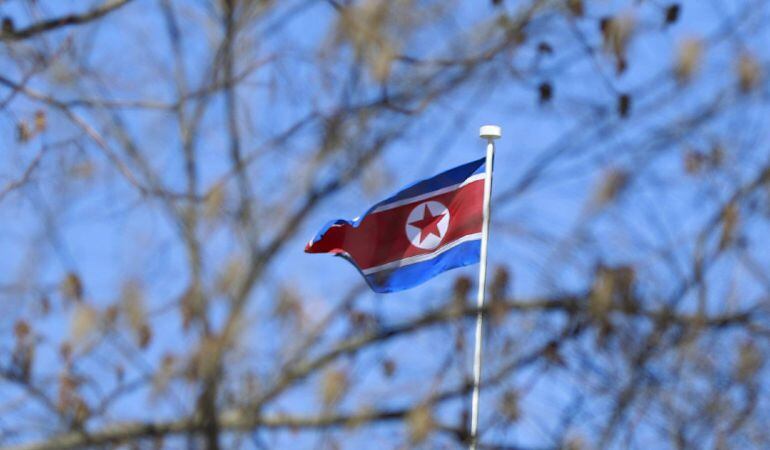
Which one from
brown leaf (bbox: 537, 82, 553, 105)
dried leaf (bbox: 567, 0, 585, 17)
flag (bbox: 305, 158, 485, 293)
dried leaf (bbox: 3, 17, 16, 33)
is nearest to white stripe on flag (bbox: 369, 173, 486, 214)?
flag (bbox: 305, 158, 485, 293)

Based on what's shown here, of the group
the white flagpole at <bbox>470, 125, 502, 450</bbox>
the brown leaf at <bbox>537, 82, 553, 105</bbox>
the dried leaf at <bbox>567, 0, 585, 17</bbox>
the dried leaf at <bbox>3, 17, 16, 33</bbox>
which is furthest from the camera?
the brown leaf at <bbox>537, 82, 553, 105</bbox>

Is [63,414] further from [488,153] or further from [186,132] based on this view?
[488,153]

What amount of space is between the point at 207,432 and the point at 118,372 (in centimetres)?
81

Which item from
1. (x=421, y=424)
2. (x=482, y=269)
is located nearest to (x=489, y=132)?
(x=482, y=269)

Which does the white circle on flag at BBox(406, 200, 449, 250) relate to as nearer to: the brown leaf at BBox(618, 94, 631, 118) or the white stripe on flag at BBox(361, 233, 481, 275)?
the white stripe on flag at BBox(361, 233, 481, 275)

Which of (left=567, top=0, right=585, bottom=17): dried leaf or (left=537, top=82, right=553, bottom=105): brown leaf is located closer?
(left=567, top=0, right=585, bottom=17): dried leaf

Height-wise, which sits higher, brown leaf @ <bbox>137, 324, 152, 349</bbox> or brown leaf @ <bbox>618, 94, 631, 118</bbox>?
brown leaf @ <bbox>618, 94, 631, 118</bbox>

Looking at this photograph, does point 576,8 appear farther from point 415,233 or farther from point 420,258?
point 420,258

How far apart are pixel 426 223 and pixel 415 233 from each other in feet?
0.25

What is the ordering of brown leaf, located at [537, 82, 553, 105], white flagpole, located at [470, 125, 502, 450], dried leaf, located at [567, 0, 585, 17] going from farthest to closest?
brown leaf, located at [537, 82, 553, 105], dried leaf, located at [567, 0, 585, 17], white flagpole, located at [470, 125, 502, 450]

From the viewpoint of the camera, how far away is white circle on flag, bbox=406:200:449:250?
9859mm

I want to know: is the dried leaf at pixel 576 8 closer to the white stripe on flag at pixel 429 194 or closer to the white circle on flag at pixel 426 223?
the white stripe on flag at pixel 429 194

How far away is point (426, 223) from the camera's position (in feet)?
32.6

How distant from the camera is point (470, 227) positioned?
969 centimetres
